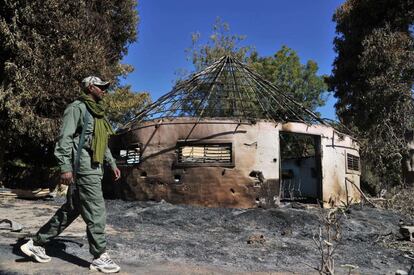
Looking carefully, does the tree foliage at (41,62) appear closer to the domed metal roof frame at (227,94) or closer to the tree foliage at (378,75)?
the domed metal roof frame at (227,94)

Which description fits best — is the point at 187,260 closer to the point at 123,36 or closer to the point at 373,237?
the point at 373,237

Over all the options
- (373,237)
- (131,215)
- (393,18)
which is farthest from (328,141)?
(393,18)

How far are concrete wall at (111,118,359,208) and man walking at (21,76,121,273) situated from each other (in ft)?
23.1

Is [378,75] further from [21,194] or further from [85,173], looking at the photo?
[85,173]

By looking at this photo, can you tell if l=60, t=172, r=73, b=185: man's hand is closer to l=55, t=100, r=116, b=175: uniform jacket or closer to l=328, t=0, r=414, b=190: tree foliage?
l=55, t=100, r=116, b=175: uniform jacket

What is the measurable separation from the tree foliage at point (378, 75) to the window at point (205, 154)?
22.9ft

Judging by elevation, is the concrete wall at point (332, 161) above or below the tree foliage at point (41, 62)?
below

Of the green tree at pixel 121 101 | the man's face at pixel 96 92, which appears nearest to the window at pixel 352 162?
A: the green tree at pixel 121 101

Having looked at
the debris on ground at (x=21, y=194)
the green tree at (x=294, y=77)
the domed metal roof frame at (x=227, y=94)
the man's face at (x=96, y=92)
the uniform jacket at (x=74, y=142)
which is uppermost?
the green tree at (x=294, y=77)

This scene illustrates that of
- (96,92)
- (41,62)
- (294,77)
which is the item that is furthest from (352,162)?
(294,77)

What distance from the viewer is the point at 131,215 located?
32.7 feet

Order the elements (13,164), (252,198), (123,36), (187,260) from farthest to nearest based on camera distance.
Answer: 1. (123,36)
2. (13,164)
3. (252,198)
4. (187,260)

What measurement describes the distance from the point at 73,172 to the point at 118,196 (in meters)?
8.97

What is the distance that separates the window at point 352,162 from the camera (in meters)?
14.0
